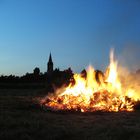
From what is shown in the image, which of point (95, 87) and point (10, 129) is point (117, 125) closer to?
point (10, 129)

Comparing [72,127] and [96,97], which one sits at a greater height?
[96,97]

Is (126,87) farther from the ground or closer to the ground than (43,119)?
farther from the ground

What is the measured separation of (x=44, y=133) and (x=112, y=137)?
2943 mm

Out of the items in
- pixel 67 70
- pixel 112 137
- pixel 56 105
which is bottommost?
pixel 112 137

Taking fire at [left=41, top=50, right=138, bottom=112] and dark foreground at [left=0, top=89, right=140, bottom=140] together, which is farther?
fire at [left=41, top=50, right=138, bottom=112]

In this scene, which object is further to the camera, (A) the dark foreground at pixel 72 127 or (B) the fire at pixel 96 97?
(B) the fire at pixel 96 97

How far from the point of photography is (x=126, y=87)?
30.4 meters

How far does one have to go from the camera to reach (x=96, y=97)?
26.7 metres

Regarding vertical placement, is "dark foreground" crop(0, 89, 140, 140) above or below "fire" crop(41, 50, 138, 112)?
below

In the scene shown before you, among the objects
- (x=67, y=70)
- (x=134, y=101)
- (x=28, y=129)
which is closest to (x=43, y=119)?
(x=28, y=129)

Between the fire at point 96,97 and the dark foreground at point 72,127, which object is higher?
the fire at point 96,97

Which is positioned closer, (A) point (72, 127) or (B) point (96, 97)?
(A) point (72, 127)

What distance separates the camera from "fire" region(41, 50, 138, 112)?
83.6ft

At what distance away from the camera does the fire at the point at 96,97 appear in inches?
1003
